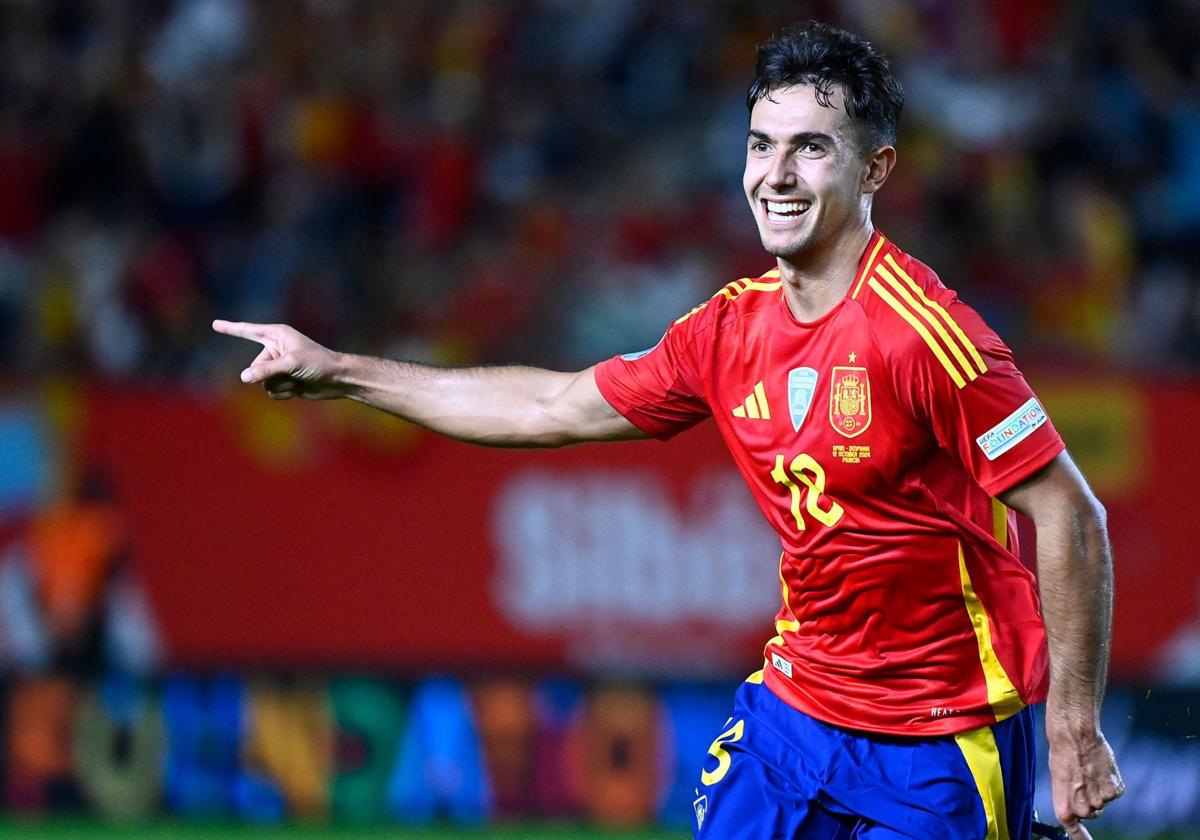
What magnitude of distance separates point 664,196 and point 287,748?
13.3ft

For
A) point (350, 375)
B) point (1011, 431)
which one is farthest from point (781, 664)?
point (350, 375)

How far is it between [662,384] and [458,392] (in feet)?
1.85

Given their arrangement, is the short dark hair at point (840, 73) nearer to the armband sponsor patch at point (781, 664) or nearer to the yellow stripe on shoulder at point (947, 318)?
the yellow stripe on shoulder at point (947, 318)

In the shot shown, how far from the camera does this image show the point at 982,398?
12.0ft

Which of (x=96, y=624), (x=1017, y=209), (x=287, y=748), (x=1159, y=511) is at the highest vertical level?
(x=1017, y=209)

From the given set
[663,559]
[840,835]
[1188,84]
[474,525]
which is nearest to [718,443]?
[663,559]

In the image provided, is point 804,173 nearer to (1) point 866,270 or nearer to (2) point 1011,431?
(1) point 866,270

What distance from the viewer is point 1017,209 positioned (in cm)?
993

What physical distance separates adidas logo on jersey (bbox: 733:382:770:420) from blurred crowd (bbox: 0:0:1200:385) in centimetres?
467

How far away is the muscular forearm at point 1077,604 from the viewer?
368 cm

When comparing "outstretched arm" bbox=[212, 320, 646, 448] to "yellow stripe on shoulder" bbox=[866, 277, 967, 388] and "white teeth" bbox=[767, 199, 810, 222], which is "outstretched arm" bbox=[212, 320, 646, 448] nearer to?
"white teeth" bbox=[767, 199, 810, 222]

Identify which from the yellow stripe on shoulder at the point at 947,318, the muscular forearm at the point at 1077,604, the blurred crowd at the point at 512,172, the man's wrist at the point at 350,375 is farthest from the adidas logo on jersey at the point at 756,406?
the blurred crowd at the point at 512,172

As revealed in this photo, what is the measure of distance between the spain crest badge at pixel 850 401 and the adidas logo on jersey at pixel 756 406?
20cm

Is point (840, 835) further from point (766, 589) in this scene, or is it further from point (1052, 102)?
point (1052, 102)
